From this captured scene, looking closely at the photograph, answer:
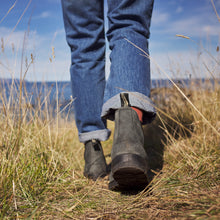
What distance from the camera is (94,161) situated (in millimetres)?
1172

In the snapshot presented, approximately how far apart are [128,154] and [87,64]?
563 millimetres

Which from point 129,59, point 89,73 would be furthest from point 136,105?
point 89,73

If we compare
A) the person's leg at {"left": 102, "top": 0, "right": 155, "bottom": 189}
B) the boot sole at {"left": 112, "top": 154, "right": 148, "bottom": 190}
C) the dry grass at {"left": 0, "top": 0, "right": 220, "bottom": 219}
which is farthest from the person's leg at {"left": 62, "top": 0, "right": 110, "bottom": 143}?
the boot sole at {"left": 112, "top": 154, "right": 148, "bottom": 190}

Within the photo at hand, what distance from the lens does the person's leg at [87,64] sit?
107 cm

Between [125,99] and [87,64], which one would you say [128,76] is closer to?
[125,99]

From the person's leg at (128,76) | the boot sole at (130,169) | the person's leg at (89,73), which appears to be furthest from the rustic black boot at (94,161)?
the boot sole at (130,169)

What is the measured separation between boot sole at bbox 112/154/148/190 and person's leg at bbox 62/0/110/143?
419mm

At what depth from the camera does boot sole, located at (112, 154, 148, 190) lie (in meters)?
0.73

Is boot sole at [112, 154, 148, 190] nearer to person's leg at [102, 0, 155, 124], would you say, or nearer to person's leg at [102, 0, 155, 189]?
person's leg at [102, 0, 155, 189]

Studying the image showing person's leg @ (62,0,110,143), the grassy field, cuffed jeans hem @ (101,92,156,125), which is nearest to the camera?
the grassy field

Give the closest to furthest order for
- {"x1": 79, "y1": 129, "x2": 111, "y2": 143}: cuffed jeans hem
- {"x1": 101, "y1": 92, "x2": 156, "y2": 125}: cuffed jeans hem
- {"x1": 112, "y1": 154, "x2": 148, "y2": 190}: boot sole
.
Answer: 1. {"x1": 112, "y1": 154, "x2": 148, "y2": 190}: boot sole
2. {"x1": 101, "y1": 92, "x2": 156, "y2": 125}: cuffed jeans hem
3. {"x1": 79, "y1": 129, "x2": 111, "y2": 143}: cuffed jeans hem

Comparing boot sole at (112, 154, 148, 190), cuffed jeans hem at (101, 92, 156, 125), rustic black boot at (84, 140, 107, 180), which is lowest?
rustic black boot at (84, 140, 107, 180)

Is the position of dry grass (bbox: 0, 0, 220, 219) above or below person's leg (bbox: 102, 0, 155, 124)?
below

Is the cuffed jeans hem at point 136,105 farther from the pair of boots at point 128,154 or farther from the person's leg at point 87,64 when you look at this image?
the person's leg at point 87,64
